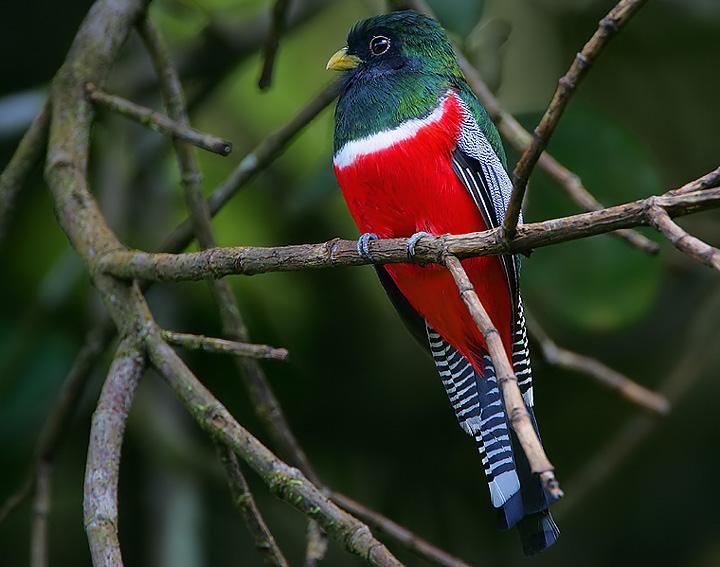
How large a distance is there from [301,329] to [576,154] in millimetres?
1043

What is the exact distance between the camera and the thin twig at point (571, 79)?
3.85 ft

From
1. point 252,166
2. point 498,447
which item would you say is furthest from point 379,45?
point 498,447

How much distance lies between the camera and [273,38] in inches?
98.2

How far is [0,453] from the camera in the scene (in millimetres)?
2896

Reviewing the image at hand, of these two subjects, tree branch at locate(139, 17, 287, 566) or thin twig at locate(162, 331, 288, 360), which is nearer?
thin twig at locate(162, 331, 288, 360)

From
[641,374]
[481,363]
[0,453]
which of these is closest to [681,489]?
[641,374]

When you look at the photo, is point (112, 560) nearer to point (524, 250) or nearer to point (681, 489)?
point (524, 250)

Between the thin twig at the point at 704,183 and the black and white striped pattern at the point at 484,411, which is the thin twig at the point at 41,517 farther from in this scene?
the thin twig at the point at 704,183

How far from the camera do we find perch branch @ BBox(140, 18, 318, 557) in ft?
6.77

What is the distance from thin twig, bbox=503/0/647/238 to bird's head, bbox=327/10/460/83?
1.16m

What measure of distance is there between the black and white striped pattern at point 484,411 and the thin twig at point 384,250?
23.7 inches

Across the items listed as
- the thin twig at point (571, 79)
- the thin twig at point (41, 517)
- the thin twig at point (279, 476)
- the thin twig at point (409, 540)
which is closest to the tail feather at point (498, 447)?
the thin twig at point (409, 540)

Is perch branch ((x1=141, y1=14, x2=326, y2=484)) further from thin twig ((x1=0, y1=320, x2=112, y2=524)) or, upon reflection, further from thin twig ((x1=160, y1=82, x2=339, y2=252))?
thin twig ((x1=0, y1=320, x2=112, y2=524))

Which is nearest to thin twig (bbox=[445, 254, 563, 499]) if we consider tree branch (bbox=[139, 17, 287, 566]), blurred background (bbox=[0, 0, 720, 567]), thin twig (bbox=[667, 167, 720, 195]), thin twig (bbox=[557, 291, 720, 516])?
thin twig (bbox=[667, 167, 720, 195])
